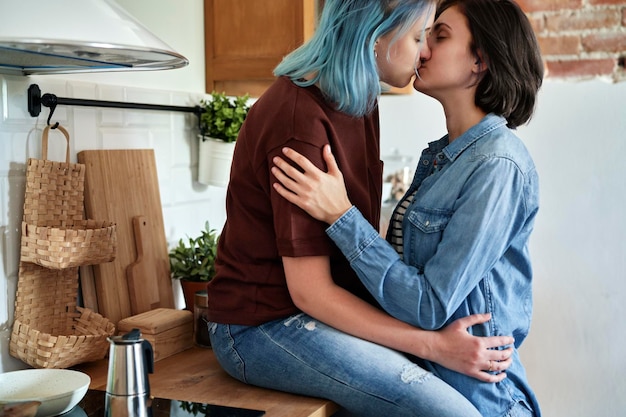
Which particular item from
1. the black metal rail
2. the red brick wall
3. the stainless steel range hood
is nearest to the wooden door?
the black metal rail

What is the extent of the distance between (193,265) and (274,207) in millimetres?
666

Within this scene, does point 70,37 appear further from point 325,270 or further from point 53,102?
point 325,270

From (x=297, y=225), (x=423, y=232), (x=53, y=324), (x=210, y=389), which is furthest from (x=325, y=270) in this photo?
(x=53, y=324)

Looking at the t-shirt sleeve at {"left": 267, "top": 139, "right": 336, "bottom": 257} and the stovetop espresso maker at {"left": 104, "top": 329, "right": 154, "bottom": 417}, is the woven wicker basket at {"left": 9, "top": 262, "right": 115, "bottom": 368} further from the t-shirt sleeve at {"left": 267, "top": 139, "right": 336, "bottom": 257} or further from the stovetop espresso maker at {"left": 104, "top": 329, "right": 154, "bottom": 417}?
the t-shirt sleeve at {"left": 267, "top": 139, "right": 336, "bottom": 257}

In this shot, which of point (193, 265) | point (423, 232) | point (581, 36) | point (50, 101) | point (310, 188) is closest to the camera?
point (310, 188)

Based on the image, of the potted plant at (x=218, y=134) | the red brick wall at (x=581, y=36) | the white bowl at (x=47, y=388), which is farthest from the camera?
the red brick wall at (x=581, y=36)

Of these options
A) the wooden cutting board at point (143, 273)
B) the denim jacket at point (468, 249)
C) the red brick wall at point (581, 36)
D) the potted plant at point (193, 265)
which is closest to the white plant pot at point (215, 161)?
the potted plant at point (193, 265)

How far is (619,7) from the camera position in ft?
8.97

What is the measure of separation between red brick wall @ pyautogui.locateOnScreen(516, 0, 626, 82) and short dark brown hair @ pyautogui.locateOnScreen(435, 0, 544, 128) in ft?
3.81

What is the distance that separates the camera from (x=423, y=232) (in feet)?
5.37

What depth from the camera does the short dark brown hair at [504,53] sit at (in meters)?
1.68

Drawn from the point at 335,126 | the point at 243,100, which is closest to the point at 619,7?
the point at 243,100

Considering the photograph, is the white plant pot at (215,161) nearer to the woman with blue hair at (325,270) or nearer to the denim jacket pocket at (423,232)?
the woman with blue hair at (325,270)

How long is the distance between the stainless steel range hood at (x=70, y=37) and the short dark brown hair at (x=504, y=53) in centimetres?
64
